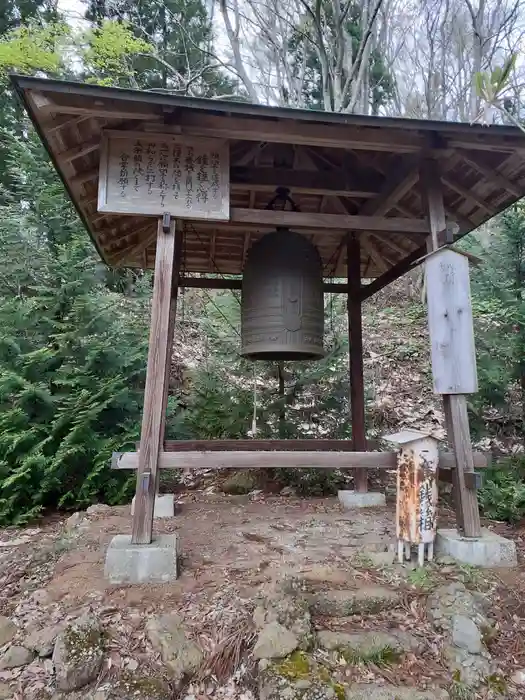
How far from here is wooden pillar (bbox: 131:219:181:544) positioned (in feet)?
11.6

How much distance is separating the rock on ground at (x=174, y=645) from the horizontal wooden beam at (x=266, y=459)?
42.4 inches

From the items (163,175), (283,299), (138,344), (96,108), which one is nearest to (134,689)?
(283,299)

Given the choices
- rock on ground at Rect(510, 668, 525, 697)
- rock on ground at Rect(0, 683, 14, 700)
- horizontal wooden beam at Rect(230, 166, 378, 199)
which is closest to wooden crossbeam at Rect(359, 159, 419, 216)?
horizontal wooden beam at Rect(230, 166, 378, 199)

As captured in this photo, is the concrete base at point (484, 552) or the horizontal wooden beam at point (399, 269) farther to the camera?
the horizontal wooden beam at point (399, 269)

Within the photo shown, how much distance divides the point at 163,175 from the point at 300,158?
1.67 m

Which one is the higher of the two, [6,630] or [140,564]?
[140,564]

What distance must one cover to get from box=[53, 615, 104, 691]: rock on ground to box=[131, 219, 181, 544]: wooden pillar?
0.96 m

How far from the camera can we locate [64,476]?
236 inches

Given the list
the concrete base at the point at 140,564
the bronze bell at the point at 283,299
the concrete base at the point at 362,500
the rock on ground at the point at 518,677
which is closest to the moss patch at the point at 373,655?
the rock on ground at the point at 518,677

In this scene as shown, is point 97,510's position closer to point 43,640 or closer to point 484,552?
point 43,640

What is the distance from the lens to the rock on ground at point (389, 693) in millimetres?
2248

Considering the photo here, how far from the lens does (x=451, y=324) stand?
3951mm

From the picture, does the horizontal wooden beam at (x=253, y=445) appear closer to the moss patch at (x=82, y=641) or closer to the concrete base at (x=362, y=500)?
the concrete base at (x=362, y=500)

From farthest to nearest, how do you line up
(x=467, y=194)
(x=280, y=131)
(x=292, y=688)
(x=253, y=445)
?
(x=253, y=445) < (x=467, y=194) < (x=280, y=131) < (x=292, y=688)
